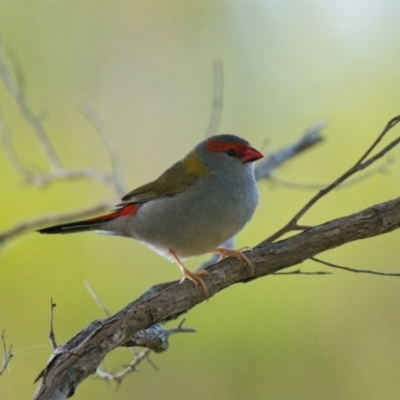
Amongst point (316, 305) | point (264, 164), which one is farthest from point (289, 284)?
point (264, 164)

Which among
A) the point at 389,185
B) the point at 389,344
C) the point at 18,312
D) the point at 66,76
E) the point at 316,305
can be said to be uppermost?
the point at 66,76

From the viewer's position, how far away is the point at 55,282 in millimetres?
5801

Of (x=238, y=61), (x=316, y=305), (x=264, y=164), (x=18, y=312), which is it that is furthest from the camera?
(x=238, y=61)

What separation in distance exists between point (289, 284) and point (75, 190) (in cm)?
245

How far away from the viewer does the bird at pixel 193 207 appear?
11.0ft

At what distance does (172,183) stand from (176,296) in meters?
1.07

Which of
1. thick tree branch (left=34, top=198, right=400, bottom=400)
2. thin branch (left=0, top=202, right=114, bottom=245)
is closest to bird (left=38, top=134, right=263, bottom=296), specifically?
thick tree branch (left=34, top=198, right=400, bottom=400)

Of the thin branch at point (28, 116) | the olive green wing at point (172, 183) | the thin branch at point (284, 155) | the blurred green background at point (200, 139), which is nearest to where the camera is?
the olive green wing at point (172, 183)

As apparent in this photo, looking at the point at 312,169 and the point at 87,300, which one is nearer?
the point at 87,300

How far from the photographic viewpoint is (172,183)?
364 centimetres

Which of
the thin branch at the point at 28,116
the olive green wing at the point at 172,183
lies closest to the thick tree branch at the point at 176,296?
the olive green wing at the point at 172,183

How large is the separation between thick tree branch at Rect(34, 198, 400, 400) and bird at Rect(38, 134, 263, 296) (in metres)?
0.44

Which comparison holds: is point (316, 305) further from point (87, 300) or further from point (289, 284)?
point (87, 300)

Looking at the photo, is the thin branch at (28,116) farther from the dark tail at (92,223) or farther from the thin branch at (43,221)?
the dark tail at (92,223)
